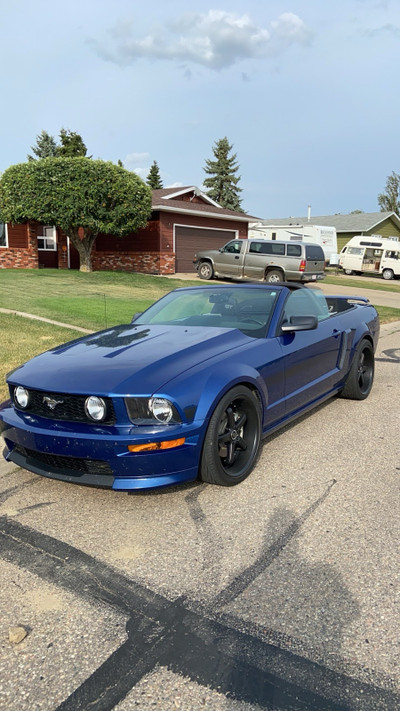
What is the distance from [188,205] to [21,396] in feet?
74.8

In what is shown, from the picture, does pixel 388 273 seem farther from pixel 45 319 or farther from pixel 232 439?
pixel 232 439

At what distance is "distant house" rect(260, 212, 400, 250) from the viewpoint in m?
40.5

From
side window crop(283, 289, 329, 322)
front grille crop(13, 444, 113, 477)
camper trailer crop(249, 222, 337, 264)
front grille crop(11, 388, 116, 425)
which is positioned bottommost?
front grille crop(13, 444, 113, 477)

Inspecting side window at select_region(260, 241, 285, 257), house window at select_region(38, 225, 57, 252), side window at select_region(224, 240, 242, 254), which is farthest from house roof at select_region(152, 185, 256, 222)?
side window at select_region(260, 241, 285, 257)

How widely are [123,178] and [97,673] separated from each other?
19542mm

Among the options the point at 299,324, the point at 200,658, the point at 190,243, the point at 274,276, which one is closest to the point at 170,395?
the point at 200,658

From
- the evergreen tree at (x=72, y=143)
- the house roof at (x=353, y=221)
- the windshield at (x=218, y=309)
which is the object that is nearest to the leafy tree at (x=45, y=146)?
the evergreen tree at (x=72, y=143)

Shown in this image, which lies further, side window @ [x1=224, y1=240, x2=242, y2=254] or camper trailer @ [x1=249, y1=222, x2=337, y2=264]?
camper trailer @ [x1=249, y1=222, x2=337, y2=264]

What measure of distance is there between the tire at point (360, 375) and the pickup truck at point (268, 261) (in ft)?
42.4

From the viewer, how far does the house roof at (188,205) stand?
76.1ft

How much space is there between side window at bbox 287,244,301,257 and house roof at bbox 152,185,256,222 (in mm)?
6318

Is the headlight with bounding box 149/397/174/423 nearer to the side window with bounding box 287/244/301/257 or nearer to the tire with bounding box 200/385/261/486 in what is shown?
the tire with bounding box 200/385/261/486

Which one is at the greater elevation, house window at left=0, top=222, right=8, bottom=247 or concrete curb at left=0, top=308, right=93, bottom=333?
house window at left=0, top=222, right=8, bottom=247

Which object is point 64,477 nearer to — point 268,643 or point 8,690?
point 8,690
